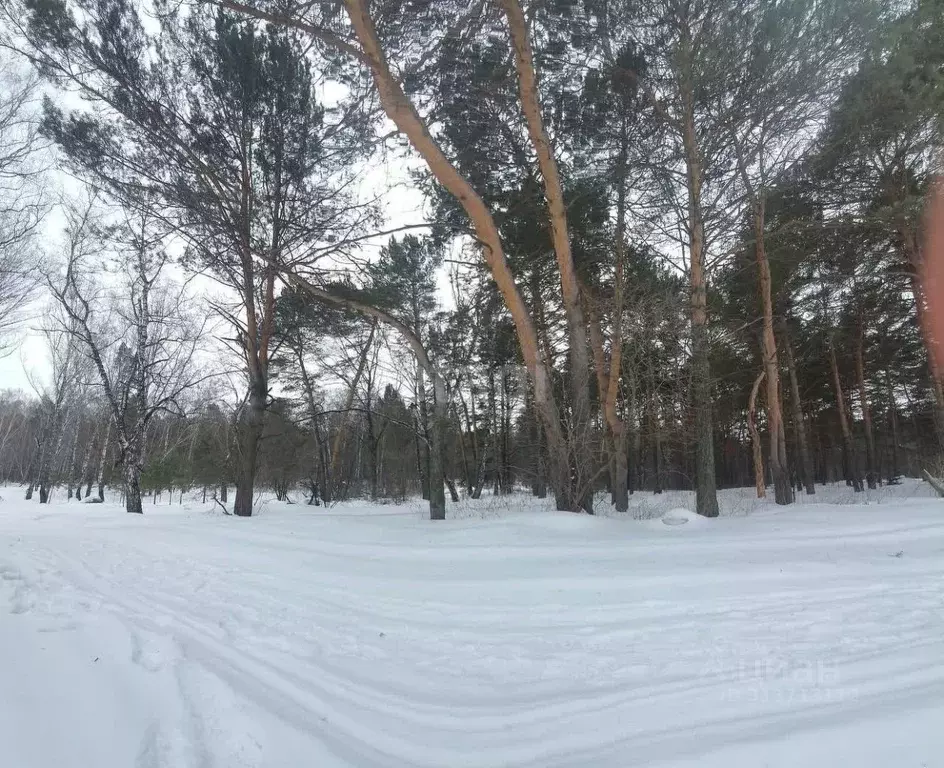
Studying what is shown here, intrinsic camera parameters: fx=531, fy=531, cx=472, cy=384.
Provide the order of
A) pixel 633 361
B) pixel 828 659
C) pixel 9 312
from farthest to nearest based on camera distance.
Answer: pixel 9 312 < pixel 633 361 < pixel 828 659

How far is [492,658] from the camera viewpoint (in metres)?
2.96

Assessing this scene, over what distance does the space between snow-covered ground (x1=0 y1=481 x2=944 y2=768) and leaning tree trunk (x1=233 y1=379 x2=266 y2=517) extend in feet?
20.9

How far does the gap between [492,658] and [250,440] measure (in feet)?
33.9

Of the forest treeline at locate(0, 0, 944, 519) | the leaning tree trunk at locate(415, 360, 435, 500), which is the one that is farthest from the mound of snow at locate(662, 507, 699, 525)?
the leaning tree trunk at locate(415, 360, 435, 500)

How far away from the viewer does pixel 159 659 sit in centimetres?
266

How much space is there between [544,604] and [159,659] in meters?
2.43

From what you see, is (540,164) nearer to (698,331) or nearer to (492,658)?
(698,331)

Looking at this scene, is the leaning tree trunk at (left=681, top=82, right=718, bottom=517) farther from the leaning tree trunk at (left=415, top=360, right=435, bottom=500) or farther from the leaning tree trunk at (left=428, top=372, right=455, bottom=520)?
the leaning tree trunk at (left=415, top=360, right=435, bottom=500)

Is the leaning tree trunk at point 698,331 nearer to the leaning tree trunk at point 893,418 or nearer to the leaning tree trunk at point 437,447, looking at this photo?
the leaning tree trunk at point 437,447

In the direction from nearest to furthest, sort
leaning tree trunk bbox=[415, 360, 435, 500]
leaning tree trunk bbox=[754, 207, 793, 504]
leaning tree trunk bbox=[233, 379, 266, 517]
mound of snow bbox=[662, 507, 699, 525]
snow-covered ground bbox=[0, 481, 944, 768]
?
snow-covered ground bbox=[0, 481, 944, 768] < mound of snow bbox=[662, 507, 699, 525] < leaning tree trunk bbox=[415, 360, 435, 500] < leaning tree trunk bbox=[233, 379, 266, 517] < leaning tree trunk bbox=[754, 207, 793, 504]

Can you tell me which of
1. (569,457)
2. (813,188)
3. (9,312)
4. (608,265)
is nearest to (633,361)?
(569,457)

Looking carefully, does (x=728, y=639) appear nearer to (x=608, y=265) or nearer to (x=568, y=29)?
(x=568, y=29)

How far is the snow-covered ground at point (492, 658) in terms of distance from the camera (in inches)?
75.2

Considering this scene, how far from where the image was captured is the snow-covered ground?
1.91m
